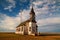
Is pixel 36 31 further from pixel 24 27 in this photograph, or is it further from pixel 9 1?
pixel 9 1

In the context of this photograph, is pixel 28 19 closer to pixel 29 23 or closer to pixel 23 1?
pixel 29 23

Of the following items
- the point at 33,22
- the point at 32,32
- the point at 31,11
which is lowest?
the point at 32,32

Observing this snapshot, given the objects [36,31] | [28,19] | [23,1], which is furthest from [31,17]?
[23,1]

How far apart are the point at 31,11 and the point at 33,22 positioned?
66.7 inches

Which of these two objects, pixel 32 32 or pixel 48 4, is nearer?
pixel 48 4

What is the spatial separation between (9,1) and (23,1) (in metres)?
1.80

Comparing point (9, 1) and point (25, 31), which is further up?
point (9, 1)

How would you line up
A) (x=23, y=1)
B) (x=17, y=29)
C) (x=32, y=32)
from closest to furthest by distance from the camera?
(x=23, y=1) < (x=32, y=32) < (x=17, y=29)

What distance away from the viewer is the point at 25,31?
2259 centimetres

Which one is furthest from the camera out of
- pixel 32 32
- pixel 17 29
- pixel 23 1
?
pixel 17 29

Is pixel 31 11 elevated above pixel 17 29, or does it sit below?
above

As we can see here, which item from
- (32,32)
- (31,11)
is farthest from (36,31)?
(31,11)

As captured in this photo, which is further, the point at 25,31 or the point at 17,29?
the point at 17,29

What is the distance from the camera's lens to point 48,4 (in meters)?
19.2
